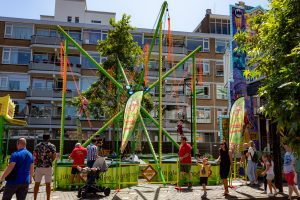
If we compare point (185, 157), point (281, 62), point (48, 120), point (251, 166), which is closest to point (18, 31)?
point (48, 120)

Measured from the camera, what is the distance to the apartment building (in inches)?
1618

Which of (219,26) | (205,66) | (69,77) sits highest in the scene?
(219,26)

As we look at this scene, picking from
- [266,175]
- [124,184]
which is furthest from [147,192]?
[266,175]

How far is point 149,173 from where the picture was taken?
1393 cm

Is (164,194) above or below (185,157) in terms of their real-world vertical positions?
below

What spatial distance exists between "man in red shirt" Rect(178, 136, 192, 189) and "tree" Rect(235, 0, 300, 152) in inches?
212

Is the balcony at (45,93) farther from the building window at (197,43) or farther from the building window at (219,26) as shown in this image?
the building window at (219,26)

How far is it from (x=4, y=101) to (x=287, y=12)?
12331 millimetres

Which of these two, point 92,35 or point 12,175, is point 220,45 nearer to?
point 92,35

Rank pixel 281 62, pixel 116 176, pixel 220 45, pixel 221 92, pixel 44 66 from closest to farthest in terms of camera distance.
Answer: pixel 281 62 → pixel 116 176 → pixel 44 66 → pixel 221 92 → pixel 220 45

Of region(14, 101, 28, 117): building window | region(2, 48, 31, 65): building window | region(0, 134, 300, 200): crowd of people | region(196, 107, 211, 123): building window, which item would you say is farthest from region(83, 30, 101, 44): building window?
region(0, 134, 300, 200): crowd of people

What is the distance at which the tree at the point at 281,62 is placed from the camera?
7.00 m

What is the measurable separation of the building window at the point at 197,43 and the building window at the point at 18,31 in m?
20.4

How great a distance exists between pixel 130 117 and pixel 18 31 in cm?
3589
